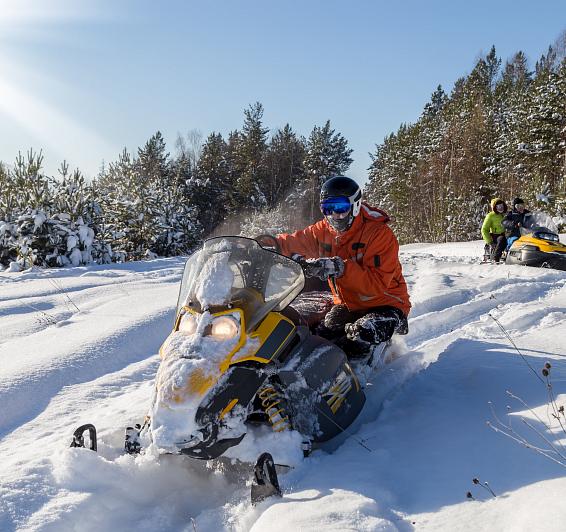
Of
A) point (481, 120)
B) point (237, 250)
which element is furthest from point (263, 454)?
point (481, 120)

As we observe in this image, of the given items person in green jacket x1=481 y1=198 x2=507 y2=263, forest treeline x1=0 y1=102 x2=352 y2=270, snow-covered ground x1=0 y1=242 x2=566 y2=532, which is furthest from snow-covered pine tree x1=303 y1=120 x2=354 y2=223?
snow-covered ground x1=0 y1=242 x2=566 y2=532

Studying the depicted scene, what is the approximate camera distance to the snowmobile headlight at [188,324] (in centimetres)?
260

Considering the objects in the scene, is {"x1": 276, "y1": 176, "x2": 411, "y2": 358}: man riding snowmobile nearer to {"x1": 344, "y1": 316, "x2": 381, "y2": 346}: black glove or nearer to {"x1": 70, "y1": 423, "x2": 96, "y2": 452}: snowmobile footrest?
{"x1": 344, "y1": 316, "x2": 381, "y2": 346}: black glove

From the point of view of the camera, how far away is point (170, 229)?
19031mm

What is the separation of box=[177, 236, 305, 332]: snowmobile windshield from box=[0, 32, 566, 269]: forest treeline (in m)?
9.54

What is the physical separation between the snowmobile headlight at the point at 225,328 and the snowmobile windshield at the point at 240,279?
0.28 ft

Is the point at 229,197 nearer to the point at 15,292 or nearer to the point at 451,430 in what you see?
the point at 15,292

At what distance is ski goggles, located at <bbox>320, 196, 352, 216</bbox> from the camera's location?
12.1ft

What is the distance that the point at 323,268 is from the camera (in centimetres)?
320

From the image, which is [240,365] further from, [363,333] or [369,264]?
[369,264]

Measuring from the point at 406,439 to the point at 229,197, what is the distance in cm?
3939

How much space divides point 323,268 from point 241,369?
1.00 metres

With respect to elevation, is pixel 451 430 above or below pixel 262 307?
below

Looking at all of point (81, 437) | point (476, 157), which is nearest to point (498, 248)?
point (81, 437)
